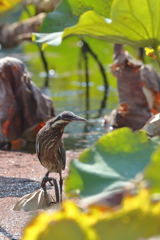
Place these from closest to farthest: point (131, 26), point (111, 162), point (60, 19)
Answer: point (111, 162)
point (131, 26)
point (60, 19)

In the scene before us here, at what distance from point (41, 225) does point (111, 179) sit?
421 mm

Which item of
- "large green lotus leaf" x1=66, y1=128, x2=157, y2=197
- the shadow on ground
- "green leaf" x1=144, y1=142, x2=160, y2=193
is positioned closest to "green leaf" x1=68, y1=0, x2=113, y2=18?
the shadow on ground

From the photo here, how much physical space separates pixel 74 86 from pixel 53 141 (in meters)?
7.02

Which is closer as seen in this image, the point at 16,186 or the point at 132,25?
the point at 132,25

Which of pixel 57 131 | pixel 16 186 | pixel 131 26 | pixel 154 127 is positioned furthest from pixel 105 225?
pixel 16 186

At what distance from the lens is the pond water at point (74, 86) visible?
6.59 m

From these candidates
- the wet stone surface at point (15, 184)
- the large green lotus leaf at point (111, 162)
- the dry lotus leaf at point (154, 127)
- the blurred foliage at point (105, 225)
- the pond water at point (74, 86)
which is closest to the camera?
the blurred foliage at point (105, 225)

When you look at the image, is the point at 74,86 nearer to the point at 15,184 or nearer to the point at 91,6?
the point at 15,184

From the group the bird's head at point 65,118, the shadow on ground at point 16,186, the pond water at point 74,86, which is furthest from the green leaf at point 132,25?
the pond water at point 74,86

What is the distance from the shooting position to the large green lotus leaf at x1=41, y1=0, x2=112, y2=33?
300cm

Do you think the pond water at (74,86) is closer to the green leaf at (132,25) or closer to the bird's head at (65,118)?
the bird's head at (65,118)

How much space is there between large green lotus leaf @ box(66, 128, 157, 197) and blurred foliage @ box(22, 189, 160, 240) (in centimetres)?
31

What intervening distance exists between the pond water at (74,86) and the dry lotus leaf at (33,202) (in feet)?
7.54

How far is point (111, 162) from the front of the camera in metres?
1.55
